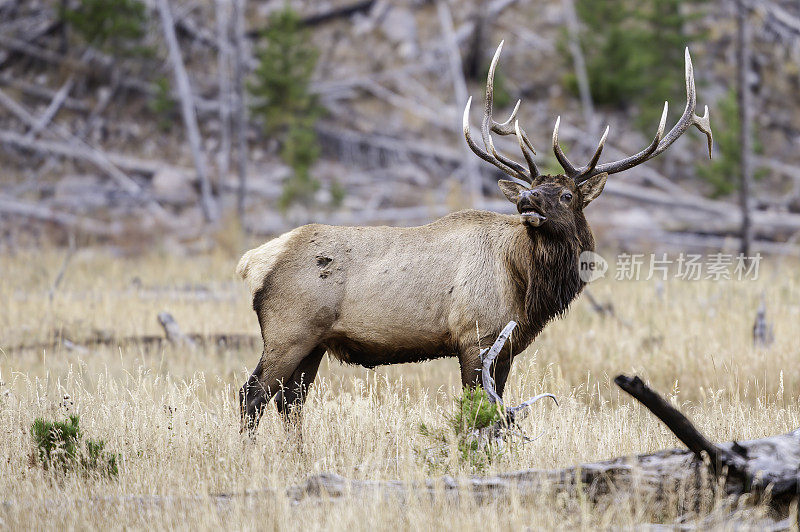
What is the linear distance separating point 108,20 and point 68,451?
19.7 metres

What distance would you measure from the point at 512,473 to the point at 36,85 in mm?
23922

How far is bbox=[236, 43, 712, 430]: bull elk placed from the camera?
5.48 metres

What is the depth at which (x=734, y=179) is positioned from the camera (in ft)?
68.3

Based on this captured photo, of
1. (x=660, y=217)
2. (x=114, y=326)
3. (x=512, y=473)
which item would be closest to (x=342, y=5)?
(x=660, y=217)

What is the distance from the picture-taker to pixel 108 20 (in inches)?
869

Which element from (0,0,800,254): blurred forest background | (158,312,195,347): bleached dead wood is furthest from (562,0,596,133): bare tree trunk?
(158,312,195,347): bleached dead wood

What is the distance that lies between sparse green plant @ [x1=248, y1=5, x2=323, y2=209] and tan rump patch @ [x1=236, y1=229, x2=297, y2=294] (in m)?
13.9

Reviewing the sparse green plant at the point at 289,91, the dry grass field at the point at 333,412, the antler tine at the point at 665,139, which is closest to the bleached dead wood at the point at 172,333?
the dry grass field at the point at 333,412

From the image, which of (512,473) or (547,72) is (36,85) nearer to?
(547,72)

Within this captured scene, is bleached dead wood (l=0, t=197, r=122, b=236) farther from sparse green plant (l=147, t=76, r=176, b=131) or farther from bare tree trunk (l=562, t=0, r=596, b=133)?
bare tree trunk (l=562, t=0, r=596, b=133)

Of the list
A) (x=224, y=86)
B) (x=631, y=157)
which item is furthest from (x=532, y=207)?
(x=224, y=86)

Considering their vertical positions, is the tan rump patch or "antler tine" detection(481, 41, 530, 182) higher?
"antler tine" detection(481, 41, 530, 182)

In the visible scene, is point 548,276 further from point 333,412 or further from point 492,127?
point 333,412

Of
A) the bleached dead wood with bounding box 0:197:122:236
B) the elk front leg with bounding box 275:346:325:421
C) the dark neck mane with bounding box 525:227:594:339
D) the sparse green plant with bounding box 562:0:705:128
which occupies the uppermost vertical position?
the sparse green plant with bounding box 562:0:705:128
